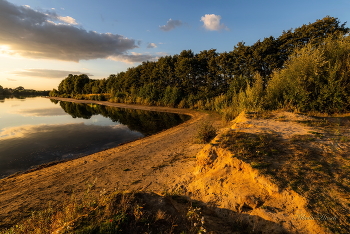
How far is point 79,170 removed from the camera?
24.2ft

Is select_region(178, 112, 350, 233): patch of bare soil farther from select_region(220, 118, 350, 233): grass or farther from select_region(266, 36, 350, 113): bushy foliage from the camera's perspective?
select_region(266, 36, 350, 113): bushy foliage

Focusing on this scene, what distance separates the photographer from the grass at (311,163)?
11.7 feet

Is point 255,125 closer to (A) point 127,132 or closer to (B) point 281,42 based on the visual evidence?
(A) point 127,132

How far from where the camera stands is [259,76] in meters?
13.7

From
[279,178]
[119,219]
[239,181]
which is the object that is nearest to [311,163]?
[279,178]

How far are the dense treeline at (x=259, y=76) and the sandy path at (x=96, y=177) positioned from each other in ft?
24.7

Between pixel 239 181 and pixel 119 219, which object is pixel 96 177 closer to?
pixel 119 219

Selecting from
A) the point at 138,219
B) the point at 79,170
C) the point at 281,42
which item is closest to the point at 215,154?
the point at 138,219

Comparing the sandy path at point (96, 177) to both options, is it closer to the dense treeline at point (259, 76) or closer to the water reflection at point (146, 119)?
the water reflection at point (146, 119)

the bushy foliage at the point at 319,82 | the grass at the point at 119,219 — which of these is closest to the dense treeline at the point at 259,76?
the bushy foliage at the point at 319,82

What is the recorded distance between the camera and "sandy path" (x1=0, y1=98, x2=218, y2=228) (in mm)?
5197

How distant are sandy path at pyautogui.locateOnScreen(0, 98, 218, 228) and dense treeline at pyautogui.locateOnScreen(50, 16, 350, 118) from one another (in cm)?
753

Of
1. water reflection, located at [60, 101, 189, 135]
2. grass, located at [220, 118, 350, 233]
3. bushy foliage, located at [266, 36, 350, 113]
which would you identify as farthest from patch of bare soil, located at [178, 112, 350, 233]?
water reflection, located at [60, 101, 189, 135]

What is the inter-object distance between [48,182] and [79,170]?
119 cm
